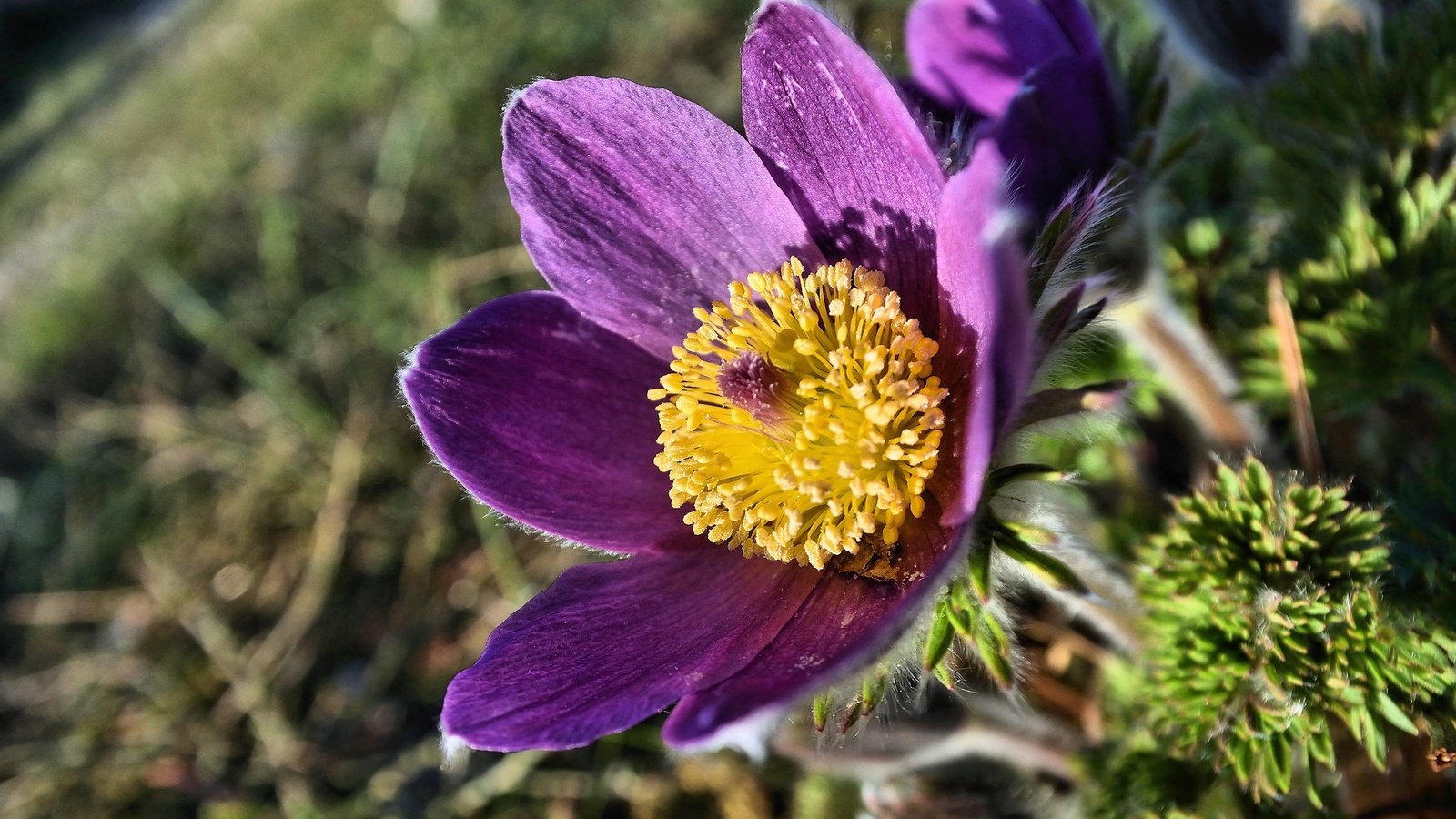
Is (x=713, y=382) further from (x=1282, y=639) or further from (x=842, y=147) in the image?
(x=1282, y=639)

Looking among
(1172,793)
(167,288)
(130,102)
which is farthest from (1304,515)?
(130,102)

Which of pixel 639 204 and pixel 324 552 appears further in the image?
pixel 324 552

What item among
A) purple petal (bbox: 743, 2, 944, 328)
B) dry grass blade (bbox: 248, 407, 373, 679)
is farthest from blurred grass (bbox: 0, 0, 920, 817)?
purple petal (bbox: 743, 2, 944, 328)

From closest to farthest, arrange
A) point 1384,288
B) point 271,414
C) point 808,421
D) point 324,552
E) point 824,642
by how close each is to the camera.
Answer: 1. point 824,642
2. point 808,421
3. point 1384,288
4. point 324,552
5. point 271,414

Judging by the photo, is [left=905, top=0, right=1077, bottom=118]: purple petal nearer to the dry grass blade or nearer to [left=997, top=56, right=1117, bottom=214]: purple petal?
[left=997, top=56, right=1117, bottom=214]: purple petal

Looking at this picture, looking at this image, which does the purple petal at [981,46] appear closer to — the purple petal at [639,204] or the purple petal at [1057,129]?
the purple petal at [1057,129]

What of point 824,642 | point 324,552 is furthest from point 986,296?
point 324,552
